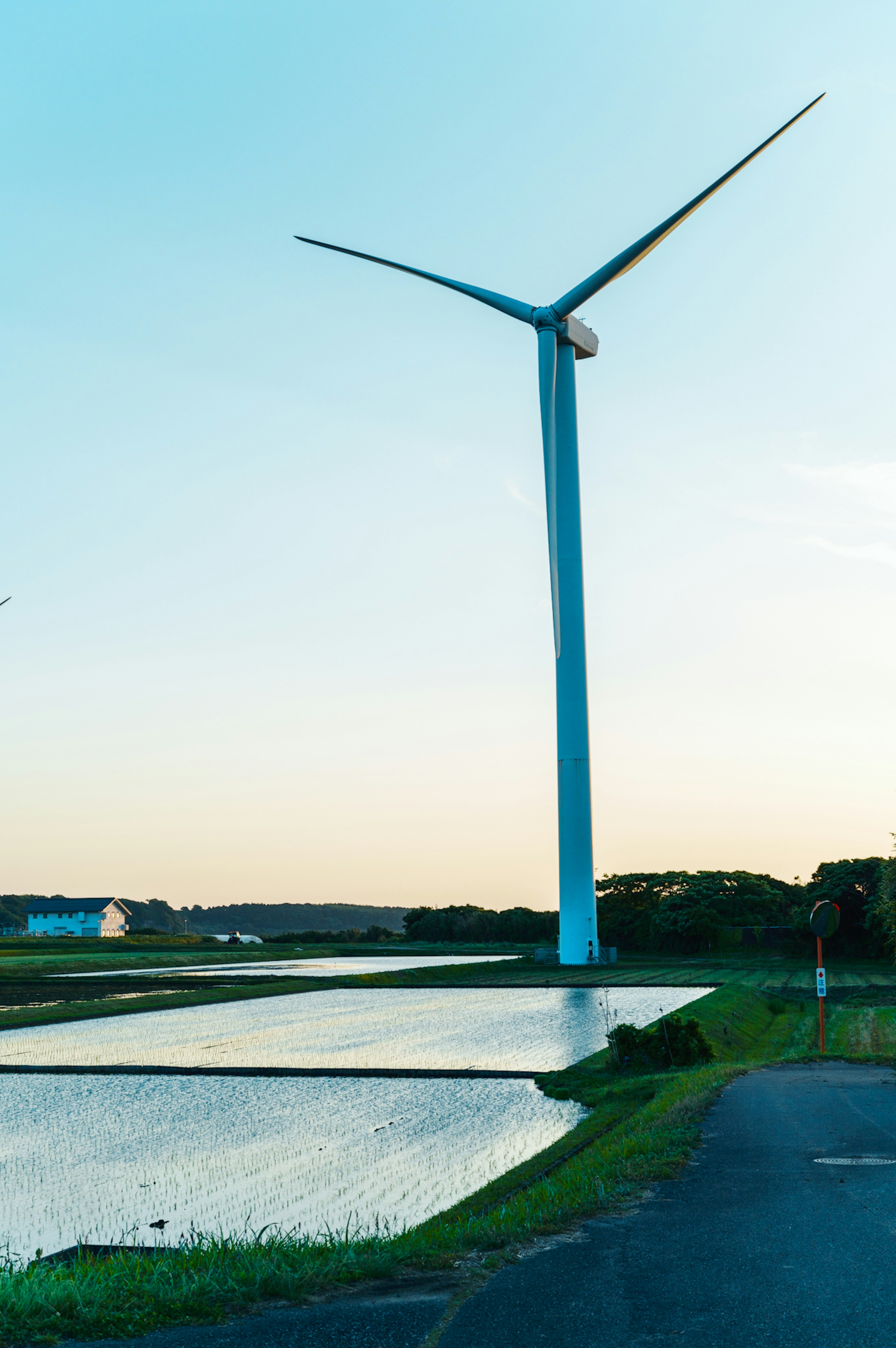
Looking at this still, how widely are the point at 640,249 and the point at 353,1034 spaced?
118ft

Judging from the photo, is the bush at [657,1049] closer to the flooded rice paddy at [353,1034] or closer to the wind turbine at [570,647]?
the flooded rice paddy at [353,1034]

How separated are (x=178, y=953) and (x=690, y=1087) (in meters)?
87.3

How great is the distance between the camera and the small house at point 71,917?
176875 millimetres

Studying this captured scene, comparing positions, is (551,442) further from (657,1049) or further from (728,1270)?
(728,1270)

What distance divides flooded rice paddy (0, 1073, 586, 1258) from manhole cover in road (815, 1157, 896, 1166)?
3.71m

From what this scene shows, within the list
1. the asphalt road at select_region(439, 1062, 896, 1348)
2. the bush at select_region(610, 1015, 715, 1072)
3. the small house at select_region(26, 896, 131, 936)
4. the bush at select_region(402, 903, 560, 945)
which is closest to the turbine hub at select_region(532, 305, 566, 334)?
the bush at select_region(610, 1015, 715, 1072)

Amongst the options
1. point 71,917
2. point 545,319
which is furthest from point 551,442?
point 71,917

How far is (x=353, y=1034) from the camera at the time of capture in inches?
1211

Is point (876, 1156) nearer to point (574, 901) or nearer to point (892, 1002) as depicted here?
point (892, 1002)

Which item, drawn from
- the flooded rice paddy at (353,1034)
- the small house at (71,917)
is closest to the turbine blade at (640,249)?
the flooded rice paddy at (353,1034)

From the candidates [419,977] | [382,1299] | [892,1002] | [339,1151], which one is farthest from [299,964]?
[382,1299]

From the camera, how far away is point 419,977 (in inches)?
2333

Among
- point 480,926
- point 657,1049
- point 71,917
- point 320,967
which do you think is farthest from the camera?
point 71,917

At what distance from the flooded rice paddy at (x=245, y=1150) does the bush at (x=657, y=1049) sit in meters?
2.07
